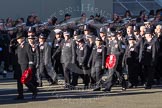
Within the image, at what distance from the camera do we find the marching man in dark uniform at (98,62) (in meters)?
18.2

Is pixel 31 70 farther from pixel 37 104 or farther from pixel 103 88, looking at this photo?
pixel 103 88

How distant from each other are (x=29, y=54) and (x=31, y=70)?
0.46 m

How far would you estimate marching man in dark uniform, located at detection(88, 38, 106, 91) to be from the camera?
18250 millimetres

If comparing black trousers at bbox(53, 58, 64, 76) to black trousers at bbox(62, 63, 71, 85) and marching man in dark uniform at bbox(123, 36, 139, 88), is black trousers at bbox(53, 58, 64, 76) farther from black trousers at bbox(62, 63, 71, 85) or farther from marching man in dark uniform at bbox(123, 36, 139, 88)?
marching man in dark uniform at bbox(123, 36, 139, 88)

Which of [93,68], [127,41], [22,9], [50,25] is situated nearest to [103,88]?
[93,68]

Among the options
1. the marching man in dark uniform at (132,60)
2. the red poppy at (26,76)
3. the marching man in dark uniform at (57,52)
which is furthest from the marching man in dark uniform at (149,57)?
the red poppy at (26,76)

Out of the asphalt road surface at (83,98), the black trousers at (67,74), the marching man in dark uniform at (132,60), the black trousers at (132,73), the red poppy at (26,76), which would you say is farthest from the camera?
the black trousers at (67,74)

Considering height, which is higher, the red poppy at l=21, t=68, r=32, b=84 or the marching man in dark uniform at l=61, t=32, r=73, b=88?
the marching man in dark uniform at l=61, t=32, r=73, b=88

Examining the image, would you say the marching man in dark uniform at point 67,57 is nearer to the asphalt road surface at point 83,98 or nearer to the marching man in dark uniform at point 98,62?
the asphalt road surface at point 83,98

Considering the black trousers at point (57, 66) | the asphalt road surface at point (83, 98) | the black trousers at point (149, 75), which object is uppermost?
the black trousers at point (57, 66)

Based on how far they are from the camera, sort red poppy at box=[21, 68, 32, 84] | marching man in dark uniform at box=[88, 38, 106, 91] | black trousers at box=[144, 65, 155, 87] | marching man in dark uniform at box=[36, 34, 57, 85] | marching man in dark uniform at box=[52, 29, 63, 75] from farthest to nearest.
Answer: marching man in dark uniform at box=[52, 29, 63, 75] < marching man in dark uniform at box=[36, 34, 57, 85] < black trousers at box=[144, 65, 155, 87] < marching man in dark uniform at box=[88, 38, 106, 91] < red poppy at box=[21, 68, 32, 84]

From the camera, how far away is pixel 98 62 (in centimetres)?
1833

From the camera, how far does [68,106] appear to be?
585 inches

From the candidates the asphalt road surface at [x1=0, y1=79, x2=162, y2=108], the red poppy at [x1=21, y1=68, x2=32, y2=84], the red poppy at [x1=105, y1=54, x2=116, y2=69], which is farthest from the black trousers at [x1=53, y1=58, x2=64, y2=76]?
the red poppy at [x1=21, y1=68, x2=32, y2=84]
